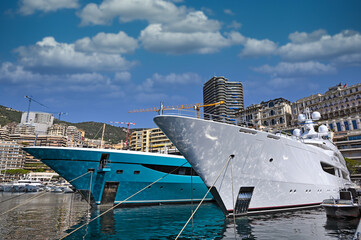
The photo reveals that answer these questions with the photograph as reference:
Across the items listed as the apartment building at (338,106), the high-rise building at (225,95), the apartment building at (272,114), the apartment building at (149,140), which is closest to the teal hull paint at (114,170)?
the apartment building at (338,106)

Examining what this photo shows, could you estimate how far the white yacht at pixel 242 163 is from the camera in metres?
11.6

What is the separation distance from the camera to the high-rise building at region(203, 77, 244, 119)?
12019 cm

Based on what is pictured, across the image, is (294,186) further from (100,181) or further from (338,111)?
(338,111)

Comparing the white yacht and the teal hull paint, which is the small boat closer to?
the white yacht

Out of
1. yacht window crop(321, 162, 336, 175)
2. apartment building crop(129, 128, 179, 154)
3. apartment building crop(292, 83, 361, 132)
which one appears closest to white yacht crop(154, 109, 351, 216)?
yacht window crop(321, 162, 336, 175)

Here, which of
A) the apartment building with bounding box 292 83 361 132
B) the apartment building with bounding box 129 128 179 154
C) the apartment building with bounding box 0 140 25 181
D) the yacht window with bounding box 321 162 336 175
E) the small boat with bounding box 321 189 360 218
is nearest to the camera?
the small boat with bounding box 321 189 360 218

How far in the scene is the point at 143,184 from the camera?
2044cm

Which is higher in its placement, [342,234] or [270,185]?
[270,185]

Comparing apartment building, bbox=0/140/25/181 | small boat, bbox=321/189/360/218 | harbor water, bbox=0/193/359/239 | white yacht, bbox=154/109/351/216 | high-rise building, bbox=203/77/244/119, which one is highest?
high-rise building, bbox=203/77/244/119

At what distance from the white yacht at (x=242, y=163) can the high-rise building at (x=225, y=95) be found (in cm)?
10522

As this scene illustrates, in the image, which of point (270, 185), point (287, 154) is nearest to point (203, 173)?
point (270, 185)

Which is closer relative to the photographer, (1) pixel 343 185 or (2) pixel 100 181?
(2) pixel 100 181

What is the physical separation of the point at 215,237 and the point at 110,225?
591cm

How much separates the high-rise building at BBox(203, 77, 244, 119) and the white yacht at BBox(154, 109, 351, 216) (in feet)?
345
